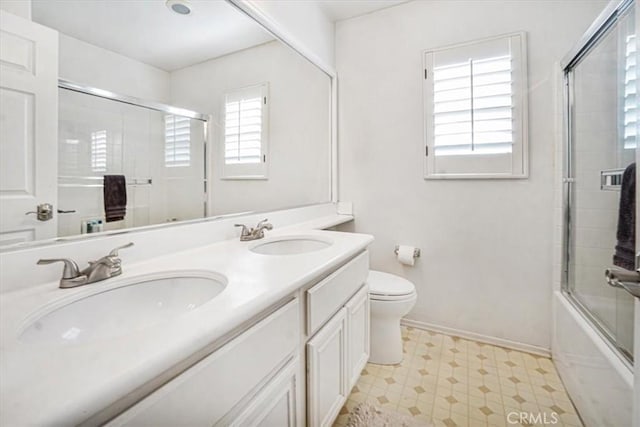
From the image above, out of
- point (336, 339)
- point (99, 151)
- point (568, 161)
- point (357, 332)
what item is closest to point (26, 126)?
point (99, 151)

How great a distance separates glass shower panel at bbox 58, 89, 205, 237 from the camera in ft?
2.87

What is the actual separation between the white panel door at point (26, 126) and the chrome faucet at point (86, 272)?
5.0 inches

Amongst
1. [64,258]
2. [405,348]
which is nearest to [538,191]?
[405,348]

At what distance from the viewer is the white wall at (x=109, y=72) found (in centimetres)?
87

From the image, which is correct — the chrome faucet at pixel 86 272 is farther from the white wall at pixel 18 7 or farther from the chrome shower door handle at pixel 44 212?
the white wall at pixel 18 7

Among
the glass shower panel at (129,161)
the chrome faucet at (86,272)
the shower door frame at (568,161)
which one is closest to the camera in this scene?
the chrome faucet at (86,272)

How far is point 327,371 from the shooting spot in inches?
44.1

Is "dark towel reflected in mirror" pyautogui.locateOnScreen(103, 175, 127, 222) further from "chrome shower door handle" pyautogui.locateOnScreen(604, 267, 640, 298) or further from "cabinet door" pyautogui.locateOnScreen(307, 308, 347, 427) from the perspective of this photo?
"chrome shower door handle" pyautogui.locateOnScreen(604, 267, 640, 298)

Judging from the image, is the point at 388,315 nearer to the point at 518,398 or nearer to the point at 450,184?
the point at 518,398

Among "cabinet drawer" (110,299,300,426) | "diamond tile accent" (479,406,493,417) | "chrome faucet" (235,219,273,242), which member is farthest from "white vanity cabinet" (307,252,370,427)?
"diamond tile accent" (479,406,493,417)

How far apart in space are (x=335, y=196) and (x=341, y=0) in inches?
56.1

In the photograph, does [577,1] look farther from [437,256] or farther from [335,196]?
[335,196]

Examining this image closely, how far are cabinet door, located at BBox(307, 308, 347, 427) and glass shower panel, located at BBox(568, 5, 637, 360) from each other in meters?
1.03

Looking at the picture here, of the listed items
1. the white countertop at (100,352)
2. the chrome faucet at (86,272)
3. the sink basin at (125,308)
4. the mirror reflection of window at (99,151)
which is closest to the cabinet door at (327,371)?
the white countertop at (100,352)
